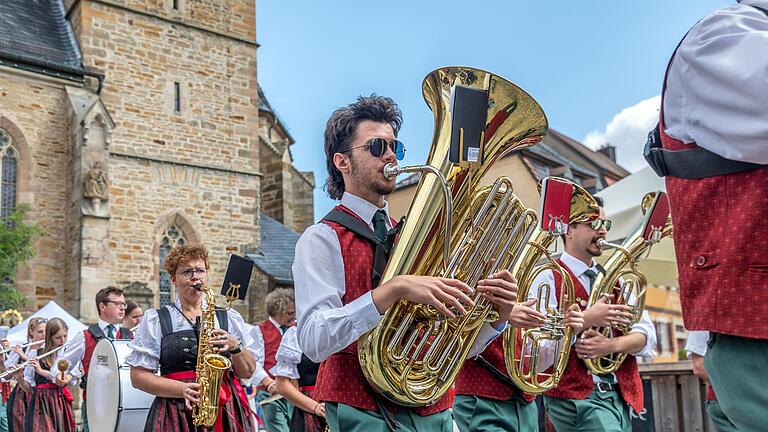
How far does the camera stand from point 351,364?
2.96 m

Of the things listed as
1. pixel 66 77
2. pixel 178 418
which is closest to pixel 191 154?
pixel 66 77

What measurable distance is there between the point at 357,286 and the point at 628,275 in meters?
2.79

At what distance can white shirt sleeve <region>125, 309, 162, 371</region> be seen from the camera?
4934 millimetres

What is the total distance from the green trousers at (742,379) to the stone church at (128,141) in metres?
18.9

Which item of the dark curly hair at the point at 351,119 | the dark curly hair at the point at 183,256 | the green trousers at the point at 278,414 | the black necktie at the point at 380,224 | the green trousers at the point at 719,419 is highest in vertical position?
the dark curly hair at the point at 351,119

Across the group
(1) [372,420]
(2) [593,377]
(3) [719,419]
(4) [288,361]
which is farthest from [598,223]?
(4) [288,361]

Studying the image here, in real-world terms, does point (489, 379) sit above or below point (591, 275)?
below

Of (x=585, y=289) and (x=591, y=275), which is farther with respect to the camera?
(x=591, y=275)

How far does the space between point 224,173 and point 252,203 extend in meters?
1.26

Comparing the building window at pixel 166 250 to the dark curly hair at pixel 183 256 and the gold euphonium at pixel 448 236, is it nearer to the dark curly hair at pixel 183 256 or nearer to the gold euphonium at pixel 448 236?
the dark curly hair at pixel 183 256

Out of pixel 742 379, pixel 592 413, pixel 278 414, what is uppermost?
pixel 742 379

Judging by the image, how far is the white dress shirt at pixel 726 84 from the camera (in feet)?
6.37

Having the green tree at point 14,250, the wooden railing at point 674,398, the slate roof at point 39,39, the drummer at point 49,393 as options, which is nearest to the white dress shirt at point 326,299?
the wooden railing at point 674,398

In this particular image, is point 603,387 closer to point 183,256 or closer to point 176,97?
point 183,256
